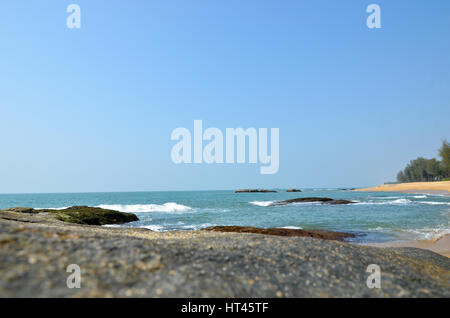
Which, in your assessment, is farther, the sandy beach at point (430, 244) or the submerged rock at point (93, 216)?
the submerged rock at point (93, 216)

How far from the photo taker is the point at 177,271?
16.1ft

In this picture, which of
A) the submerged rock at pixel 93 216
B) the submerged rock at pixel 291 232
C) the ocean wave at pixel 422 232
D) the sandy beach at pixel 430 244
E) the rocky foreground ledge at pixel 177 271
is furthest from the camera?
the submerged rock at pixel 93 216

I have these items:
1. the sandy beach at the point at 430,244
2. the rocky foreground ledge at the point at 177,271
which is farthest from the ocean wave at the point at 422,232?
the rocky foreground ledge at the point at 177,271

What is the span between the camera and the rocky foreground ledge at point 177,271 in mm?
4250

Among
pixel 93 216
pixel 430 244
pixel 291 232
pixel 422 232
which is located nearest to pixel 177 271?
pixel 291 232

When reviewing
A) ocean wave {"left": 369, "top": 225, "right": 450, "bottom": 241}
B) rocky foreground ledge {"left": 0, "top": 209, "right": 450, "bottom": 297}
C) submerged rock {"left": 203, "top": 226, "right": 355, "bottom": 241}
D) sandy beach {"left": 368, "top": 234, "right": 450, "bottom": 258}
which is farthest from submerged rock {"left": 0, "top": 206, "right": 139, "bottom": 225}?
ocean wave {"left": 369, "top": 225, "right": 450, "bottom": 241}

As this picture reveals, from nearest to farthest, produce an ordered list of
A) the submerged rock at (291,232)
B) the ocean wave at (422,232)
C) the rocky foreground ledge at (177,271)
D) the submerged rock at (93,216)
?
the rocky foreground ledge at (177,271) → the submerged rock at (291,232) → the ocean wave at (422,232) → the submerged rock at (93,216)

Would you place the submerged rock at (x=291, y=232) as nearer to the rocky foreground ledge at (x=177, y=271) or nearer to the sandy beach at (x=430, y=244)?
the sandy beach at (x=430, y=244)

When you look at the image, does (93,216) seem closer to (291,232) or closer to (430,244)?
(291,232)
